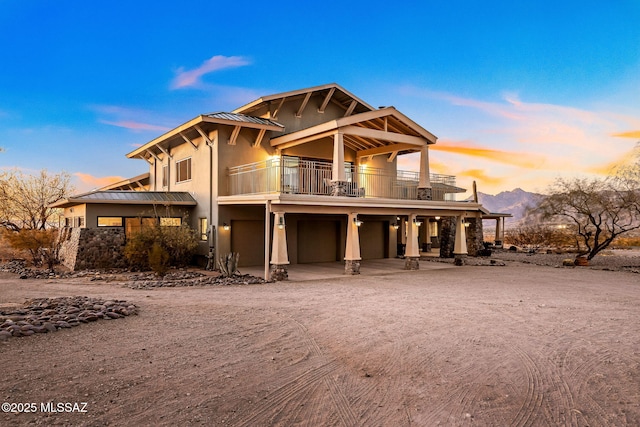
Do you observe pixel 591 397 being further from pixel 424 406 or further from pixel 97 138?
pixel 97 138

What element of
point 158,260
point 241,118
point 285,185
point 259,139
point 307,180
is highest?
point 241,118

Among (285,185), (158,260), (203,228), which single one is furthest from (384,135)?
(158,260)

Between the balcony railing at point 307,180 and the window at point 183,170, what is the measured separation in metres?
3.49

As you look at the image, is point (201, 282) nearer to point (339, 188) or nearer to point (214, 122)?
point (339, 188)

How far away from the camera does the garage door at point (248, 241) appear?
55.3 feet

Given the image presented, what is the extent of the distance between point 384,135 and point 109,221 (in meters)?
12.1

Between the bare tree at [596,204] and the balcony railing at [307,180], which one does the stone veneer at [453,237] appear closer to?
the balcony railing at [307,180]

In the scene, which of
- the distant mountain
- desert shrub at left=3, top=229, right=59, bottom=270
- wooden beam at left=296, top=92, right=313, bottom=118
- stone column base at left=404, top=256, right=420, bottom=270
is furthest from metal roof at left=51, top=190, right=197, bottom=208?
the distant mountain

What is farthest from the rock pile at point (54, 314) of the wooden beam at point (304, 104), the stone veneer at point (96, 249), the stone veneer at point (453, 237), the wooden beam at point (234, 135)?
the stone veneer at point (453, 237)

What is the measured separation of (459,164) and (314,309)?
3118 cm

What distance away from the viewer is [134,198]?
17391mm

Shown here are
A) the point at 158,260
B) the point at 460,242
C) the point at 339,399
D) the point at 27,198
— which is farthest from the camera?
the point at 27,198

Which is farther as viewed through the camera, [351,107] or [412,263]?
[351,107]

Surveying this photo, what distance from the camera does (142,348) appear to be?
5836 mm
